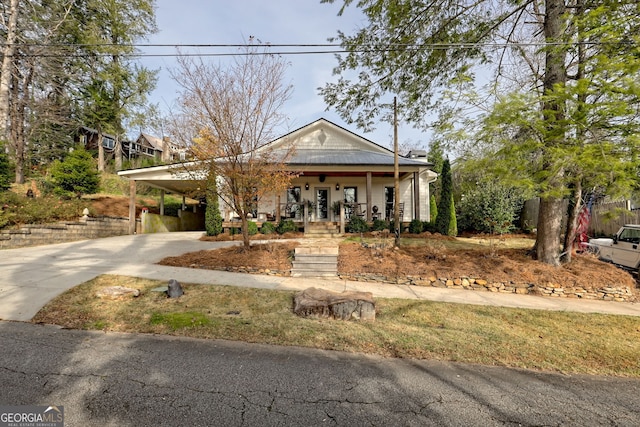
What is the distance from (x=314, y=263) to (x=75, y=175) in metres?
14.1

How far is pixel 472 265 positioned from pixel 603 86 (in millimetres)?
4621

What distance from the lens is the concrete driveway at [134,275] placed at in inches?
207

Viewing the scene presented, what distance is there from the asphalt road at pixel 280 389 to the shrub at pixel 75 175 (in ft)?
45.8

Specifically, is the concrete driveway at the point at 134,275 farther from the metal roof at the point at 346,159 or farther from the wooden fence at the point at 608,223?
the wooden fence at the point at 608,223

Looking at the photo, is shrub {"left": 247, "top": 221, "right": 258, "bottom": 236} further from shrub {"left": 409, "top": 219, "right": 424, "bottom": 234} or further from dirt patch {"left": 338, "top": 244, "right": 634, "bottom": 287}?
shrub {"left": 409, "top": 219, "right": 424, "bottom": 234}

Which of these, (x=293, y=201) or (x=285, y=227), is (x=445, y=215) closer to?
(x=285, y=227)

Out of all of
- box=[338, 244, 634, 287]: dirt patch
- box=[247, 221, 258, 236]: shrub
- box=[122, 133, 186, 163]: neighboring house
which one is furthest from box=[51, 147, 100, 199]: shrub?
box=[122, 133, 186, 163]: neighboring house

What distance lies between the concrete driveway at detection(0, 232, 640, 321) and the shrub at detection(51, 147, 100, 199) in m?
6.47

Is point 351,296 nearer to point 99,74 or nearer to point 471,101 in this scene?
point 471,101

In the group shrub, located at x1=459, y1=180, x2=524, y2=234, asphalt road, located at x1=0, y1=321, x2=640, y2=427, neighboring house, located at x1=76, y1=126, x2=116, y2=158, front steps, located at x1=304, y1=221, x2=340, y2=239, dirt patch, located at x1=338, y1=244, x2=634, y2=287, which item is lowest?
asphalt road, located at x1=0, y1=321, x2=640, y2=427

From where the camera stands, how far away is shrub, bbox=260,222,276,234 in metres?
13.4

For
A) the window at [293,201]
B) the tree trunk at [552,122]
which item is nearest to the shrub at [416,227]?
the tree trunk at [552,122]

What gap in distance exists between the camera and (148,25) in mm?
27359

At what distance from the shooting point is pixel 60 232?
440 inches
